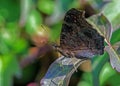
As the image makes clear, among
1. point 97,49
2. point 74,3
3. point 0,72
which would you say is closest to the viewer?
point 97,49

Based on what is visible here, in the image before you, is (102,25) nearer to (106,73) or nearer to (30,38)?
(106,73)

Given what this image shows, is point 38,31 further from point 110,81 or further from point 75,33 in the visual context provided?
point 75,33

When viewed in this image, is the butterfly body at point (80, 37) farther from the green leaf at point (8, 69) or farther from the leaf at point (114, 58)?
the green leaf at point (8, 69)

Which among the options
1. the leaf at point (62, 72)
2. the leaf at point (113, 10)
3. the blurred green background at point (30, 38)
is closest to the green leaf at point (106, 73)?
the blurred green background at point (30, 38)

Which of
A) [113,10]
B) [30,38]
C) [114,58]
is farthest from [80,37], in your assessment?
[30,38]

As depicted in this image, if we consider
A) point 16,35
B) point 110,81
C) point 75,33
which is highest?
point 75,33

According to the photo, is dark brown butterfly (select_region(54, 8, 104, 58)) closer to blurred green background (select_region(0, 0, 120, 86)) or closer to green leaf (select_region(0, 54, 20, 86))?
blurred green background (select_region(0, 0, 120, 86))

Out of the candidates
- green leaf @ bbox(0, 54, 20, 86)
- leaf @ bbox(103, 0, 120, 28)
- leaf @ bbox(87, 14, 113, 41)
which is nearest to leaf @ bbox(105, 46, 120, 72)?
leaf @ bbox(87, 14, 113, 41)

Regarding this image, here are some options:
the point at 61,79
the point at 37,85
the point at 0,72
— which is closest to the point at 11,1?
the point at 0,72
